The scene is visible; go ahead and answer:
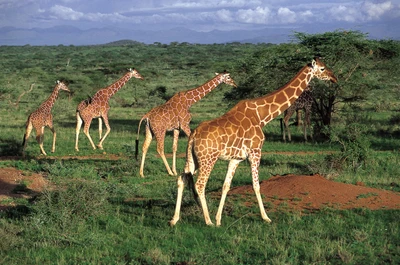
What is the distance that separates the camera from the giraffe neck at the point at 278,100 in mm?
9742

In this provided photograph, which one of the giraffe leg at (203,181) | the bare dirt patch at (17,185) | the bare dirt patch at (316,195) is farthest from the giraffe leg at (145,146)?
the giraffe leg at (203,181)

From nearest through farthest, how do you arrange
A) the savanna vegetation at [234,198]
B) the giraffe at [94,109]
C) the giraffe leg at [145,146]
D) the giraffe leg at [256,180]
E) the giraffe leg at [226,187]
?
1. the savanna vegetation at [234,198]
2. the giraffe leg at [226,187]
3. the giraffe leg at [256,180]
4. the giraffe leg at [145,146]
5. the giraffe at [94,109]

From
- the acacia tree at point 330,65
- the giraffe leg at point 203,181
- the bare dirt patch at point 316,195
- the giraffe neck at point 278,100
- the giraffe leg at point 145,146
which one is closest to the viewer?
the giraffe leg at point 203,181

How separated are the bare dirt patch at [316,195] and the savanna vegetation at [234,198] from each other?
1.29ft

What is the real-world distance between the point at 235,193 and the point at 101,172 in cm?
540

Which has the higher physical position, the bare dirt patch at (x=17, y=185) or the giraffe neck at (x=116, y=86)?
the giraffe neck at (x=116, y=86)

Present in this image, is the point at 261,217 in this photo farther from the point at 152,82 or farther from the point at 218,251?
the point at 152,82

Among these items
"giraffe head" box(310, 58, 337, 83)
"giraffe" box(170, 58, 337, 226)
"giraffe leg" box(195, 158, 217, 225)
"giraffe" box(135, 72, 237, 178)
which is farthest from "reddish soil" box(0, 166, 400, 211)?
"giraffe" box(135, 72, 237, 178)

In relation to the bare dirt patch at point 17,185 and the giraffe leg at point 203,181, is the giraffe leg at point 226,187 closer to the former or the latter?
the giraffe leg at point 203,181

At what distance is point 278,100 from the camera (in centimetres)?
999

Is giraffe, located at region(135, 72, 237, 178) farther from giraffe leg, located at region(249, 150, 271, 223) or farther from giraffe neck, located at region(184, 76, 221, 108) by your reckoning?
giraffe leg, located at region(249, 150, 271, 223)

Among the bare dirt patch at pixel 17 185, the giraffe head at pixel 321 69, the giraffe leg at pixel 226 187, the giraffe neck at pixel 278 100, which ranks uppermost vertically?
the giraffe head at pixel 321 69

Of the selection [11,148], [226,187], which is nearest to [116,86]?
[11,148]

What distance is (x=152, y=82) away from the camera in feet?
196
